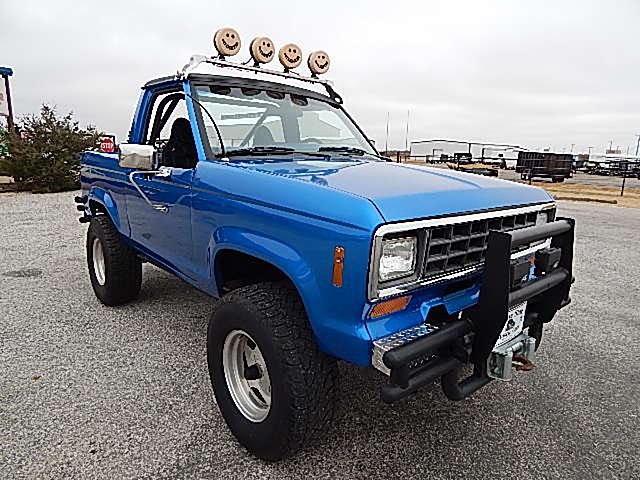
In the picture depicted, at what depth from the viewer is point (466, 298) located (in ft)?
7.67

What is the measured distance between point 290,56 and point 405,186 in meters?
2.18

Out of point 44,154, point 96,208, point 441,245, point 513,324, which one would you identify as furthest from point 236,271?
point 44,154

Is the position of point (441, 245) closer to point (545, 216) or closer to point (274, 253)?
point (274, 253)

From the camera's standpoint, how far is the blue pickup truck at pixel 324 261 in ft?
6.58

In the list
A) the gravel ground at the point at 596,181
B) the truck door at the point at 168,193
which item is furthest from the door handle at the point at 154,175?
the gravel ground at the point at 596,181

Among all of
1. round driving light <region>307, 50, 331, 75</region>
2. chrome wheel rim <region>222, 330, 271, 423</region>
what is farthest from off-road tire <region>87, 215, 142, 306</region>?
round driving light <region>307, 50, 331, 75</region>

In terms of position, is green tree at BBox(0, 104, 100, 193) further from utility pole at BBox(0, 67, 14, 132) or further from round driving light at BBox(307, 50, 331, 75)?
round driving light at BBox(307, 50, 331, 75)

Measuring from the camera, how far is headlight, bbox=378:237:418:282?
6.56 ft

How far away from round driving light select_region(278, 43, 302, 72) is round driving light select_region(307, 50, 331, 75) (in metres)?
0.15

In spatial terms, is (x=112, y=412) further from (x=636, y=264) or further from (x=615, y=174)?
(x=615, y=174)

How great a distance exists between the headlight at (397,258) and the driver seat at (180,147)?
1.63 meters

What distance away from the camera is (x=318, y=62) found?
4.20 metres

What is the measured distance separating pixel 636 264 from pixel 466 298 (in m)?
5.99

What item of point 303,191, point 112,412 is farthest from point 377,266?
point 112,412
